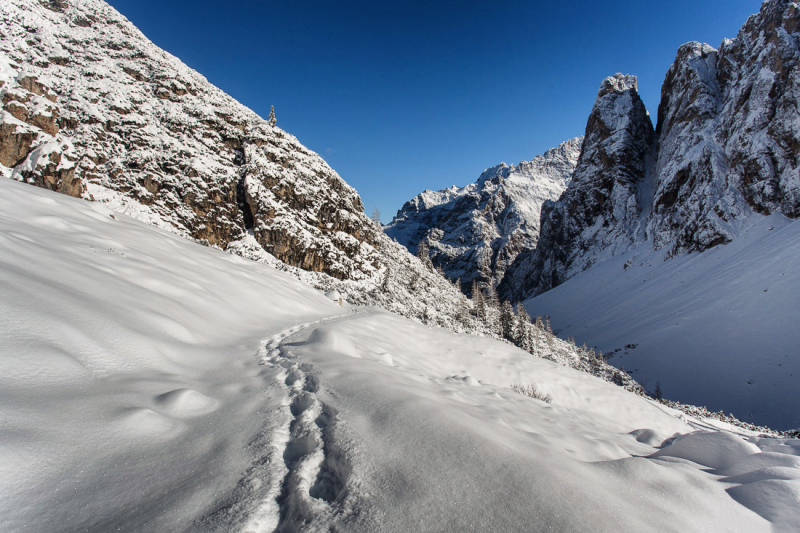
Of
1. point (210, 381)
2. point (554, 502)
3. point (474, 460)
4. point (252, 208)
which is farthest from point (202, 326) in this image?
point (252, 208)

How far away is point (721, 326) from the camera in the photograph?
104ft

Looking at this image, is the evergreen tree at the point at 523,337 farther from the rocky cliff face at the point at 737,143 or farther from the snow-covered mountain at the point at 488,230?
the snow-covered mountain at the point at 488,230

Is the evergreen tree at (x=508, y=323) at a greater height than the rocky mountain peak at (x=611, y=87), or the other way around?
the rocky mountain peak at (x=611, y=87)

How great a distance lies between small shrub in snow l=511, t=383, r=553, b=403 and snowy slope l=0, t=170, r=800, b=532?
111 inches

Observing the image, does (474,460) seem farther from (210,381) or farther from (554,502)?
(210,381)

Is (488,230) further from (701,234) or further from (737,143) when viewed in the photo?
(701,234)

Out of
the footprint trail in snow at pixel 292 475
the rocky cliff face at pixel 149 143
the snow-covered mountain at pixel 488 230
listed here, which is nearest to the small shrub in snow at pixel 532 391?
the footprint trail in snow at pixel 292 475

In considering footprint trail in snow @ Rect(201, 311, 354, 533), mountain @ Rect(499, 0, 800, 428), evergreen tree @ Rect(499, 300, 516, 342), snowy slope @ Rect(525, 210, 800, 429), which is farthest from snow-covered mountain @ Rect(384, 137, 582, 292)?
footprint trail in snow @ Rect(201, 311, 354, 533)

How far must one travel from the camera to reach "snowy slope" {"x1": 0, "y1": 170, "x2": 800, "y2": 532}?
197 centimetres

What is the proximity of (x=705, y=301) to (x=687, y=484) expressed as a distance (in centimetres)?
4679

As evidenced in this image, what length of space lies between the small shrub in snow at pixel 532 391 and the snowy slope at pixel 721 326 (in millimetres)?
27591

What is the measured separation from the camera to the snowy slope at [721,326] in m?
25.2

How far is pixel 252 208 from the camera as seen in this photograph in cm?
3002

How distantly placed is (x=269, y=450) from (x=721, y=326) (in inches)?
1787
